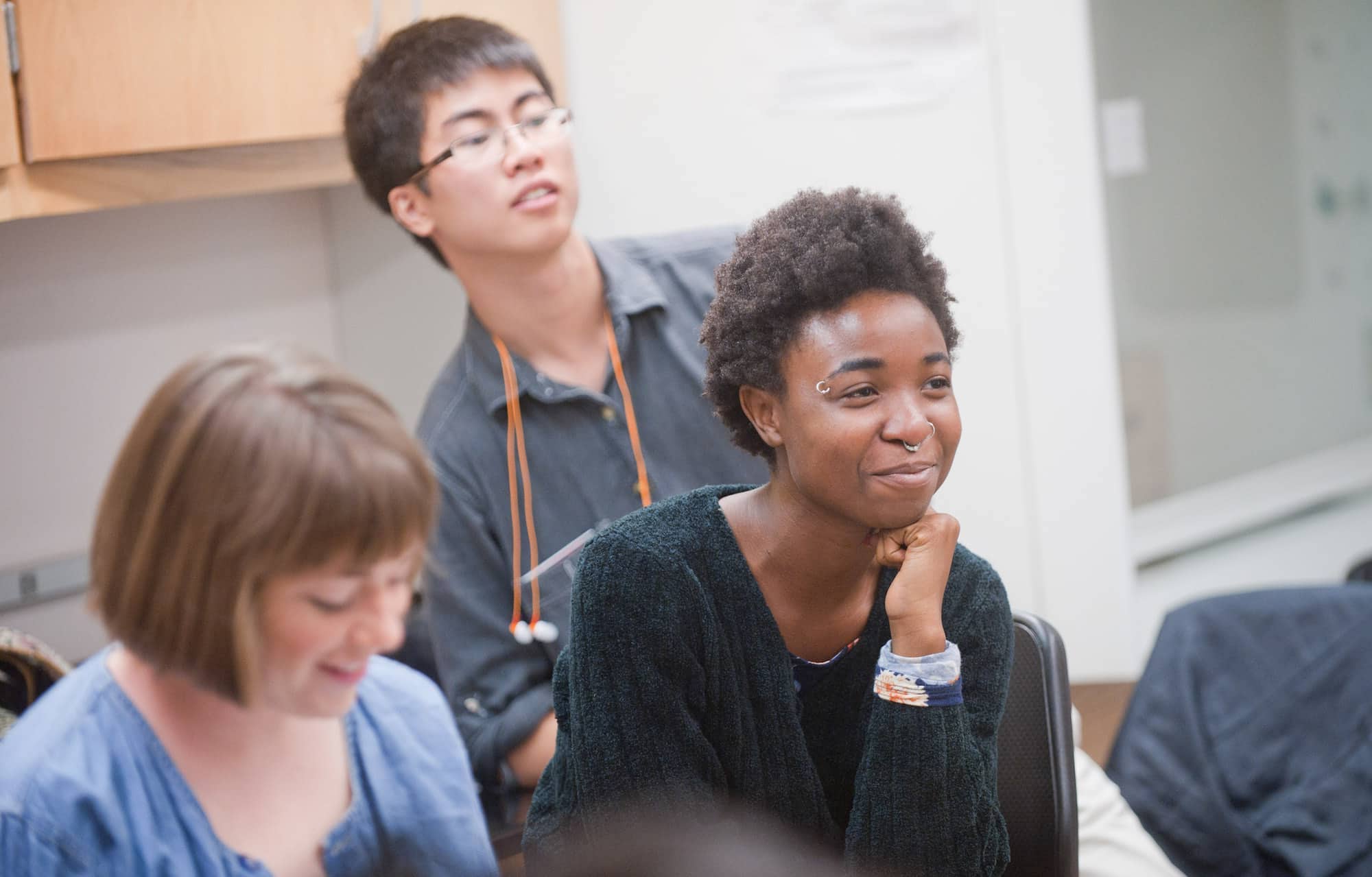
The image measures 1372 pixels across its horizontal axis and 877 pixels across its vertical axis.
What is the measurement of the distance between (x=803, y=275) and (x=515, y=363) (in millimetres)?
691

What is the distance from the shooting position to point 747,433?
893 mm

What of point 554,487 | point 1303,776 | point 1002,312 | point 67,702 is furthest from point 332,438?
point 1002,312

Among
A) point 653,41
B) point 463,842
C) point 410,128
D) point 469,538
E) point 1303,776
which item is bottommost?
point 1303,776

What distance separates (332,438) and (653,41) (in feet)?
4.63

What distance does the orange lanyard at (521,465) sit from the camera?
1.36m

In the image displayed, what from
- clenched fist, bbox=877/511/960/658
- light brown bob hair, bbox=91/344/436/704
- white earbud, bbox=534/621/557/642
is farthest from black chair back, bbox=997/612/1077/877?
light brown bob hair, bbox=91/344/436/704

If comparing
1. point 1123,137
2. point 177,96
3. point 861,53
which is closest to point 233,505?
point 177,96

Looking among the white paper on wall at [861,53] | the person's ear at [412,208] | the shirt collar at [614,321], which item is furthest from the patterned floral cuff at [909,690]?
the white paper on wall at [861,53]

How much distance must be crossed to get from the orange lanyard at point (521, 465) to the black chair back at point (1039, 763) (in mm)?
420

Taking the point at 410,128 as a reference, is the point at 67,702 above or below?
below

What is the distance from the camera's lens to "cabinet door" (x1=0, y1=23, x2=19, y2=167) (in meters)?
1.30

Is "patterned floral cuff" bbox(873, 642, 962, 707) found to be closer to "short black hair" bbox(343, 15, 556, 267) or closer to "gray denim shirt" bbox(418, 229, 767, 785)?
"gray denim shirt" bbox(418, 229, 767, 785)

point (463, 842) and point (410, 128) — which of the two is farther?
point (410, 128)

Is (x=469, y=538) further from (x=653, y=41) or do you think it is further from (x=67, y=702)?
(x=653, y=41)
